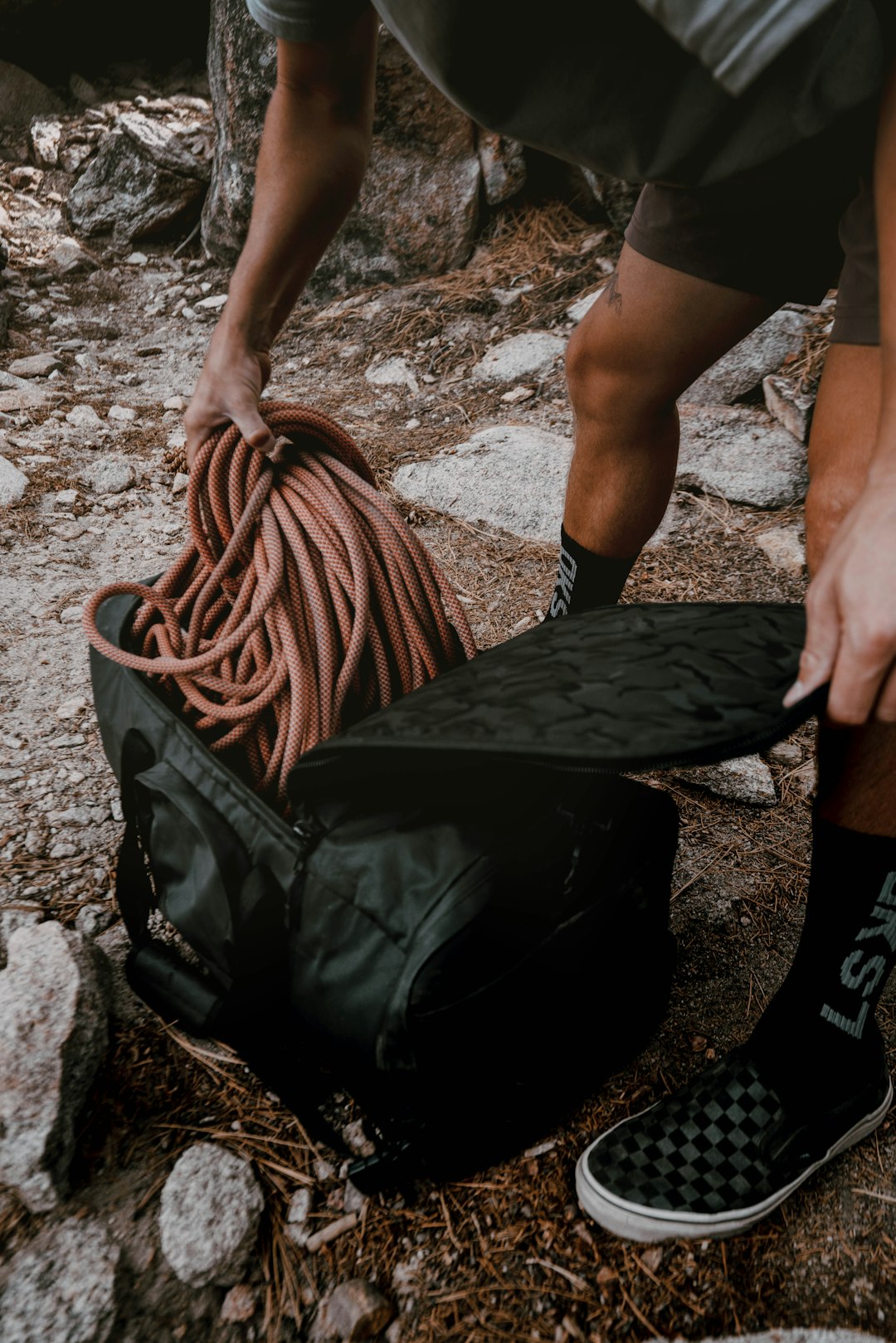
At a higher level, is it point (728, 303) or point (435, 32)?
point (435, 32)

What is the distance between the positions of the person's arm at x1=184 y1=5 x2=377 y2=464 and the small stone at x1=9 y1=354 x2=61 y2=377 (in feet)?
9.79

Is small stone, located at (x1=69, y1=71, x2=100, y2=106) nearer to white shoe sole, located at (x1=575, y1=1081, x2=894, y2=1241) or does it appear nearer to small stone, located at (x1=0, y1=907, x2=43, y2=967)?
small stone, located at (x1=0, y1=907, x2=43, y2=967)

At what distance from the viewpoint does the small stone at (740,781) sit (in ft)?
6.27

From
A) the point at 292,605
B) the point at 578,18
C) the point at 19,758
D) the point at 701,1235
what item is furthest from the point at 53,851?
the point at 578,18

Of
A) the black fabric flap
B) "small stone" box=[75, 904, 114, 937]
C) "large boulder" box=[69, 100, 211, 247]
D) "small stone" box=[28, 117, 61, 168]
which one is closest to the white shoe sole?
the black fabric flap

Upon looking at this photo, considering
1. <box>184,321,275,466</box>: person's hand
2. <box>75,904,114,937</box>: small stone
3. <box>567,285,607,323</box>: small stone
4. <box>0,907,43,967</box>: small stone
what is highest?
<box>567,285,607,323</box>: small stone

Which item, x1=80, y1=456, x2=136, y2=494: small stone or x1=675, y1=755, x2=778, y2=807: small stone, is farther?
x1=80, y1=456, x2=136, y2=494: small stone

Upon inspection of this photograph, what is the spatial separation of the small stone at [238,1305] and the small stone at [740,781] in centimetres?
132

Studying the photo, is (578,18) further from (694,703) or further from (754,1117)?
(754,1117)

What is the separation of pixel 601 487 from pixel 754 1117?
46.3 inches

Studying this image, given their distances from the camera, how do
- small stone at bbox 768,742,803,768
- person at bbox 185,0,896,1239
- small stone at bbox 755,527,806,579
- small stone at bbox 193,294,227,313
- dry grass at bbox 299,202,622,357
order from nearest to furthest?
person at bbox 185,0,896,1239, small stone at bbox 768,742,803,768, small stone at bbox 755,527,806,579, dry grass at bbox 299,202,622,357, small stone at bbox 193,294,227,313

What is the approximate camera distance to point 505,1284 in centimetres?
112

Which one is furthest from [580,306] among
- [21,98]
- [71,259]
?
[21,98]

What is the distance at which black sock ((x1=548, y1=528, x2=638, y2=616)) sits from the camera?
182 cm
